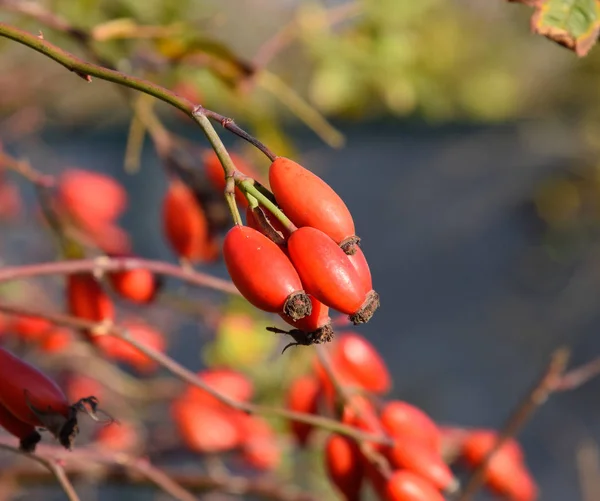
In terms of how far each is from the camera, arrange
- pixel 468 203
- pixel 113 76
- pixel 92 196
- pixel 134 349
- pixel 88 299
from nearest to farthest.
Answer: pixel 113 76
pixel 88 299
pixel 134 349
pixel 92 196
pixel 468 203

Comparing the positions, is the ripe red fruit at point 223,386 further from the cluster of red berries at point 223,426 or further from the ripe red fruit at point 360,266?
the ripe red fruit at point 360,266

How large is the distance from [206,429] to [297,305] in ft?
2.27

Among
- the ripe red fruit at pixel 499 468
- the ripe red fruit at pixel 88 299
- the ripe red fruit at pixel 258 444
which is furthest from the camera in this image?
the ripe red fruit at pixel 258 444

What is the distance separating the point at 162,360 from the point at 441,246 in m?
3.14

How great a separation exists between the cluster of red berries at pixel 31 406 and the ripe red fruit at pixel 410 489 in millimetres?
247

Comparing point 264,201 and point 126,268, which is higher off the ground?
point 264,201

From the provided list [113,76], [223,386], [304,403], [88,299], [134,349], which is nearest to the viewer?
[113,76]

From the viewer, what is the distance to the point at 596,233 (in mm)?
3463

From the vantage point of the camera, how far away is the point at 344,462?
653 millimetres

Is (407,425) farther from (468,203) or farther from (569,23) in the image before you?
(468,203)

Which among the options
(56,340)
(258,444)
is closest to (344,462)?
(258,444)

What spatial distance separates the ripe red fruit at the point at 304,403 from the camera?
786 mm

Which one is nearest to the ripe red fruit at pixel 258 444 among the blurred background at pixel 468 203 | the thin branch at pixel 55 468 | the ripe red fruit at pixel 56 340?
the ripe red fruit at pixel 56 340

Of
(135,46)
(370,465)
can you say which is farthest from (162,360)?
(135,46)
